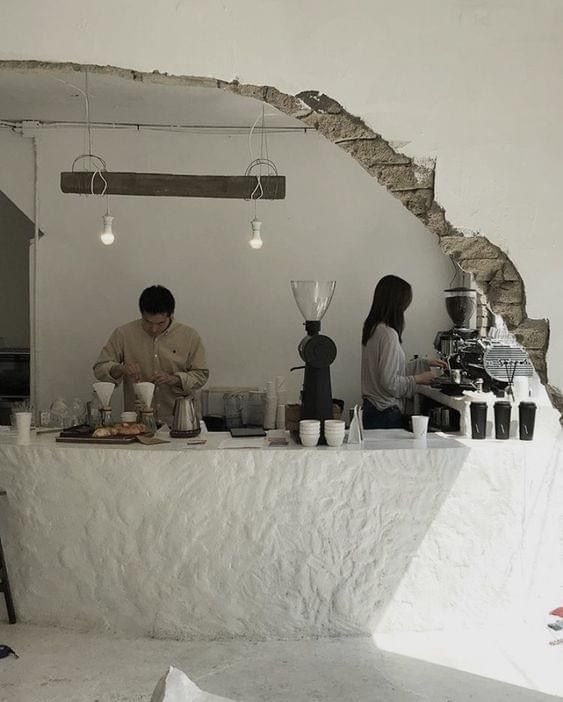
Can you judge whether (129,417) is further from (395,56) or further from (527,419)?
(395,56)

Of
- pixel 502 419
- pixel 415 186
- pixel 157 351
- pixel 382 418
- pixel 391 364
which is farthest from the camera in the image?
pixel 157 351

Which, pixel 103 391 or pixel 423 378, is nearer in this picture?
pixel 103 391

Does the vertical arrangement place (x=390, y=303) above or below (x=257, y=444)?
above

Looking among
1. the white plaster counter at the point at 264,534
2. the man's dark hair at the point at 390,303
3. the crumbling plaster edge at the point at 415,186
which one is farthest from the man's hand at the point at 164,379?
the crumbling plaster edge at the point at 415,186

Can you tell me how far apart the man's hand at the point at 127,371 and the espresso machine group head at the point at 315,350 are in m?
1.46

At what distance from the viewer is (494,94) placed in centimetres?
293

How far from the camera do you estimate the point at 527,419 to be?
4.27m

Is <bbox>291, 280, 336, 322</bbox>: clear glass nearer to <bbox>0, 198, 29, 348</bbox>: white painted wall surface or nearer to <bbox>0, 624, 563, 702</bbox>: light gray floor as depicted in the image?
<bbox>0, 624, 563, 702</bbox>: light gray floor

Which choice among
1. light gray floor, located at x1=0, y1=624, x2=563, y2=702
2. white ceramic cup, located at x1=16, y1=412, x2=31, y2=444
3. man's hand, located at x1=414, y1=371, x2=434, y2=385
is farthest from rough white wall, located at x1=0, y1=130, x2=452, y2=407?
light gray floor, located at x1=0, y1=624, x2=563, y2=702

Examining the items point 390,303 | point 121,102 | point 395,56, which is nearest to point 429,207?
point 395,56

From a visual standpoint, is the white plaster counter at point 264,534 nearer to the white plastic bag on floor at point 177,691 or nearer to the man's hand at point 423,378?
the man's hand at point 423,378

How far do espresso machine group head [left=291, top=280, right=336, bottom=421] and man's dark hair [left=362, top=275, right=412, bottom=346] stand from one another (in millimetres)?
764

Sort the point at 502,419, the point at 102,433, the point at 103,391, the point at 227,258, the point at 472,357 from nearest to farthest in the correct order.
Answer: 1. the point at 102,433
2. the point at 502,419
3. the point at 103,391
4. the point at 472,357
5. the point at 227,258

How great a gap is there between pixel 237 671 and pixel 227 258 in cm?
389
